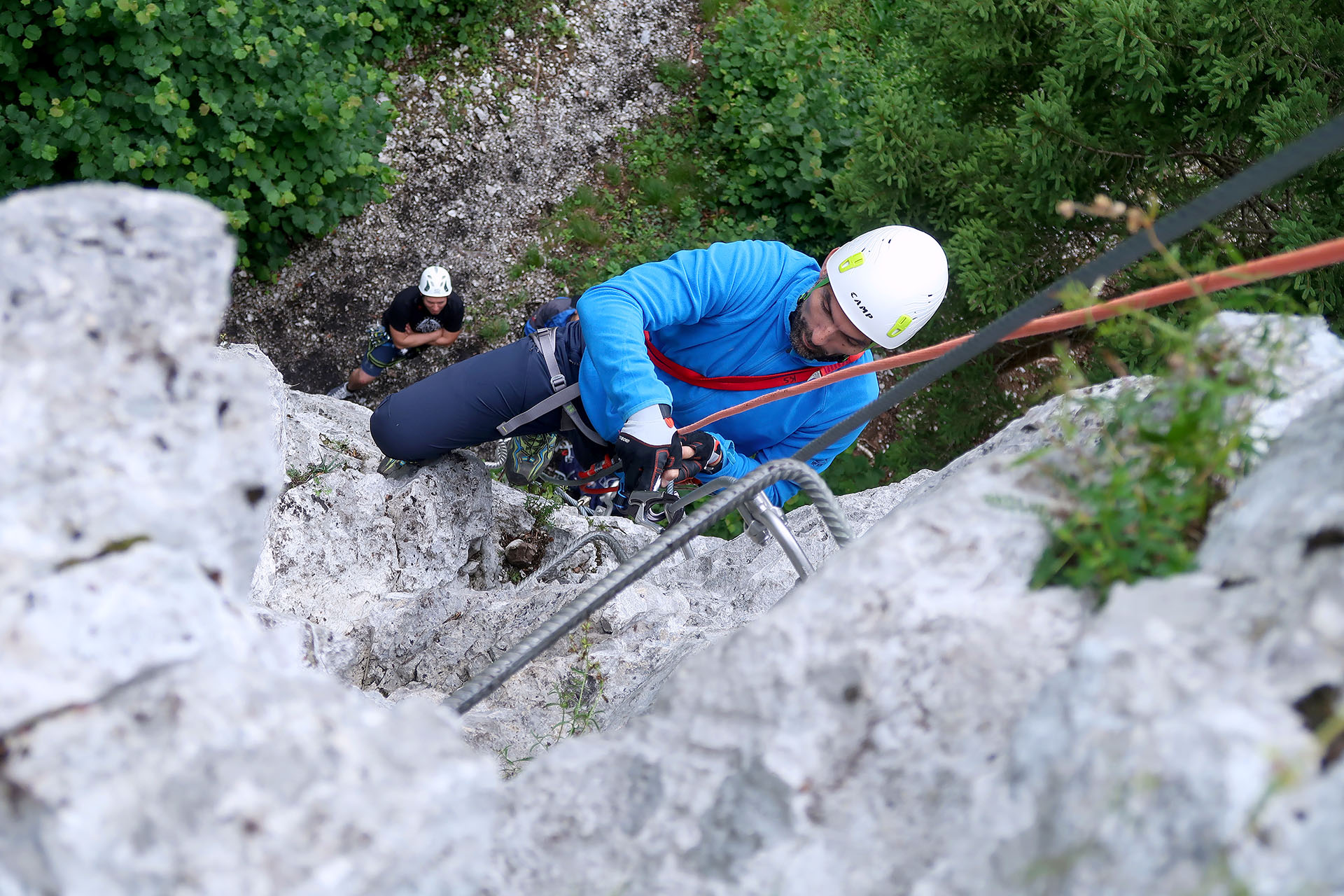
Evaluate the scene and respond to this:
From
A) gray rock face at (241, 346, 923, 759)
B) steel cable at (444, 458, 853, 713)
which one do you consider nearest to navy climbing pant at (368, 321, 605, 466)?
gray rock face at (241, 346, 923, 759)

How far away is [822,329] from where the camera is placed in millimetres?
3514

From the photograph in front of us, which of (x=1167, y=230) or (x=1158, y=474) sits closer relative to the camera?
(x=1158, y=474)

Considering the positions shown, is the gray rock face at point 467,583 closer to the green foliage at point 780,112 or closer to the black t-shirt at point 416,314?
the black t-shirt at point 416,314

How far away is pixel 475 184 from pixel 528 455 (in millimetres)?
4025

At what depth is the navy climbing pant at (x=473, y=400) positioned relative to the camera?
3.90 meters

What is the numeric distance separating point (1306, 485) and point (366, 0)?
24.9 feet

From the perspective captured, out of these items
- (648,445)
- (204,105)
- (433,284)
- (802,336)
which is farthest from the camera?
(433,284)

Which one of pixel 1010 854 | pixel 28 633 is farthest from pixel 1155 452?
pixel 28 633

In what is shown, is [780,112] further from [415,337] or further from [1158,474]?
[1158,474]

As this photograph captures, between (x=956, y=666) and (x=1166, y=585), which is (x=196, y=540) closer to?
(x=956, y=666)

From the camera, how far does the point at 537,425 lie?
13.3 feet

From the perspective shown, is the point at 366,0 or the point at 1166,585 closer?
the point at 1166,585

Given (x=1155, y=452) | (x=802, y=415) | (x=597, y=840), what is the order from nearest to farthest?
(x=1155, y=452) → (x=597, y=840) → (x=802, y=415)

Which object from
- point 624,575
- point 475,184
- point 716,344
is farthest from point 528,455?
point 475,184
